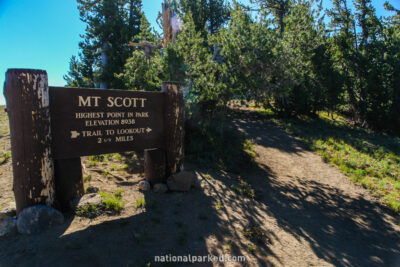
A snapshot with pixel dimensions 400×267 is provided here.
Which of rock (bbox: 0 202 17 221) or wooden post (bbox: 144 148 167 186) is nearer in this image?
rock (bbox: 0 202 17 221)

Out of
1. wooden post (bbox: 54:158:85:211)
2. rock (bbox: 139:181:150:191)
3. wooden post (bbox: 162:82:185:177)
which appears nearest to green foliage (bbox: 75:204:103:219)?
wooden post (bbox: 54:158:85:211)

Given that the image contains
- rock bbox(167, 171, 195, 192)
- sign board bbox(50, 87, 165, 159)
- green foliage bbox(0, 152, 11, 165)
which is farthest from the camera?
green foliage bbox(0, 152, 11, 165)

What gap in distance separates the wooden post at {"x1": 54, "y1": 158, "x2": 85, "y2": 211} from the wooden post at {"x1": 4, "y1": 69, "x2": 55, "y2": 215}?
→ 288mm

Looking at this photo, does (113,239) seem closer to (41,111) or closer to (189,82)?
(41,111)

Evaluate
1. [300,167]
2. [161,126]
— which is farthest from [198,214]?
[300,167]

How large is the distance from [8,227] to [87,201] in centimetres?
126

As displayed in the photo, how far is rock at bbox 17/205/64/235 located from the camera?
3857 millimetres

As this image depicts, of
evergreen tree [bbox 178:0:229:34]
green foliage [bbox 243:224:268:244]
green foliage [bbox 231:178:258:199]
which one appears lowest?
green foliage [bbox 243:224:268:244]

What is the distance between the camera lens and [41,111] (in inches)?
161

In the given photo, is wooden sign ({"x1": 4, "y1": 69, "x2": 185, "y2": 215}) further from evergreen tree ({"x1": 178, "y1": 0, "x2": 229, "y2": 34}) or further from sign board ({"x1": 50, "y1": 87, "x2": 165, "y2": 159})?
evergreen tree ({"x1": 178, "y1": 0, "x2": 229, "y2": 34})

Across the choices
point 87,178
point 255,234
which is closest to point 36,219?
point 87,178

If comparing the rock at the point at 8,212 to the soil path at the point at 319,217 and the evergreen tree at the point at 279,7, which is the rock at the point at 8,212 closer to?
the soil path at the point at 319,217

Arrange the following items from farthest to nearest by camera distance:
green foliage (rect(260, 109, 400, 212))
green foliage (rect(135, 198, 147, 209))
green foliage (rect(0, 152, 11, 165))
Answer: green foliage (rect(260, 109, 400, 212))
green foliage (rect(0, 152, 11, 165))
green foliage (rect(135, 198, 147, 209))

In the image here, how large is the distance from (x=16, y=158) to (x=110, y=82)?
12.7 metres
